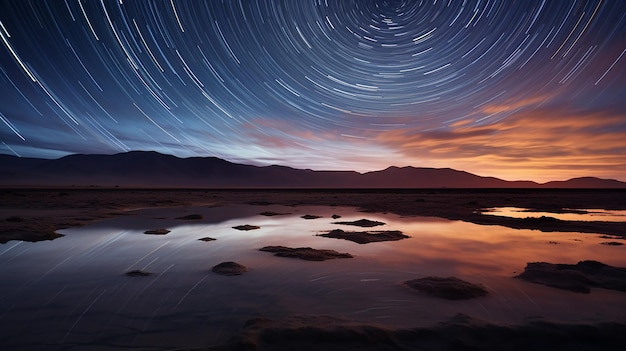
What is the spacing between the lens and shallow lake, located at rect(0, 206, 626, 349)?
5.18 m

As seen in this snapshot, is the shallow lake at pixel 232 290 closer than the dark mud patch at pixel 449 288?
Yes

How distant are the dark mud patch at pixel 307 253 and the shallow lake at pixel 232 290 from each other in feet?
1.66

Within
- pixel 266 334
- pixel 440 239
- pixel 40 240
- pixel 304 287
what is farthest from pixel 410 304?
pixel 40 240

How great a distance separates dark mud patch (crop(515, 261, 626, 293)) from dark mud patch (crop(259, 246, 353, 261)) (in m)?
5.01

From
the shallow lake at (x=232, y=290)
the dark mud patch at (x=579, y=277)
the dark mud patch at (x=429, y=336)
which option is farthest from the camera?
the dark mud patch at (x=579, y=277)

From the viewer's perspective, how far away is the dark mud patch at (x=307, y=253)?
10566mm

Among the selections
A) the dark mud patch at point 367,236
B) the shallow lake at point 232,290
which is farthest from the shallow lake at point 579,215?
the dark mud patch at point 367,236

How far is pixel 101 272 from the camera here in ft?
28.4

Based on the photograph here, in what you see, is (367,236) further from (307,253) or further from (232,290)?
(232,290)

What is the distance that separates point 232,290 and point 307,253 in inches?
166

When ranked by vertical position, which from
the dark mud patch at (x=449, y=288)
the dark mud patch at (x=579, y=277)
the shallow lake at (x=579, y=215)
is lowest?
the dark mud patch at (x=449, y=288)

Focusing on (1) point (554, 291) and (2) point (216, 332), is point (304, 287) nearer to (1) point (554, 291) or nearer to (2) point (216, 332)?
(2) point (216, 332)

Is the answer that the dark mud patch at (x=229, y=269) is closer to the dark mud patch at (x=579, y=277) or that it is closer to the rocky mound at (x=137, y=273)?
the rocky mound at (x=137, y=273)

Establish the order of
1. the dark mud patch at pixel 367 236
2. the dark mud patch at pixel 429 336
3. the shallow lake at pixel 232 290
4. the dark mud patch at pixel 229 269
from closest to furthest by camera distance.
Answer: the dark mud patch at pixel 429 336 → the shallow lake at pixel 232 290 → the dark mud patch at pixel 229 269 → the dark mud patch at pixel 367 236
